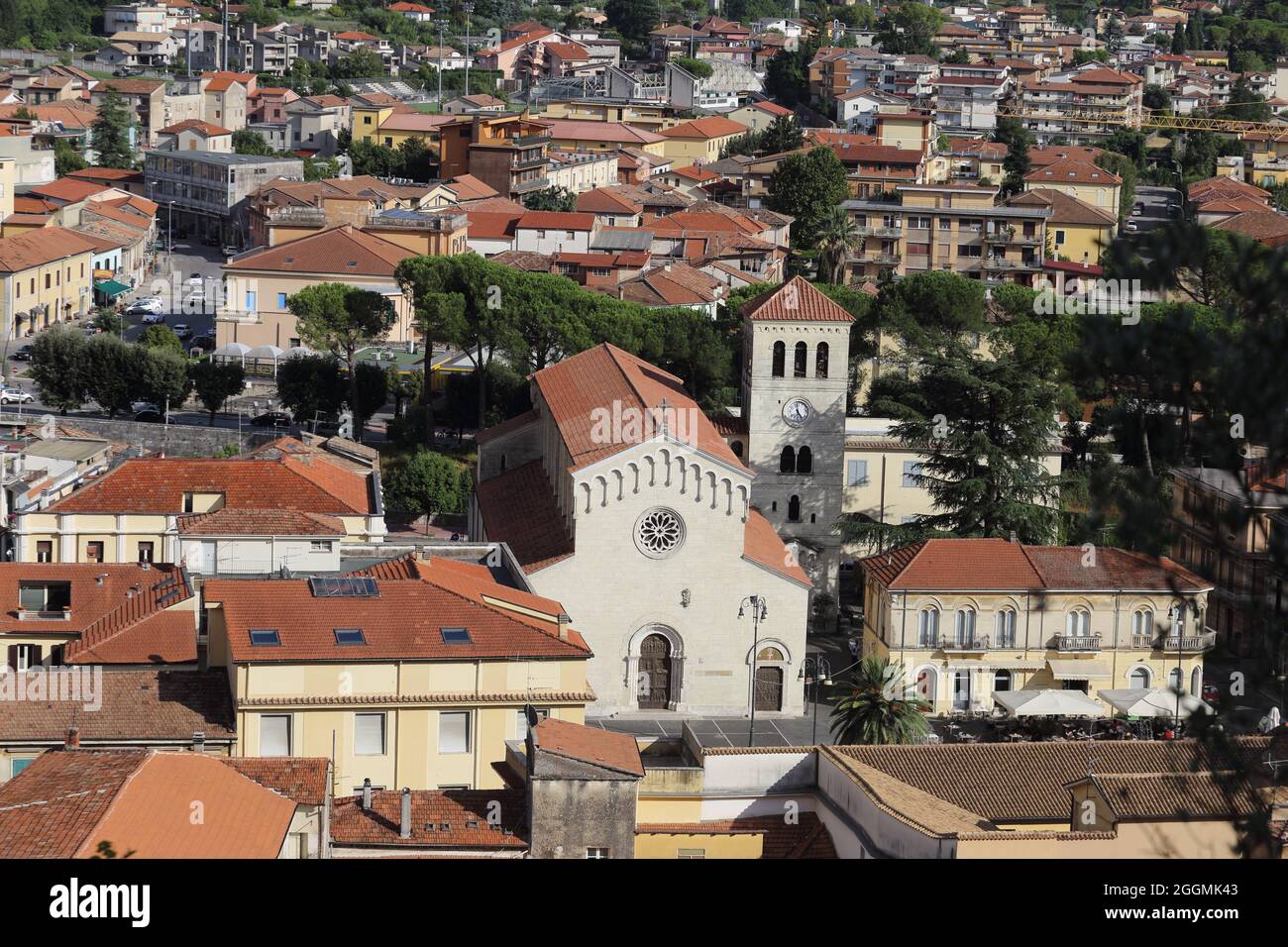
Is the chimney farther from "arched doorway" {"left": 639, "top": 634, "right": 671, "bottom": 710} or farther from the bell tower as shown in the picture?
the bell tower

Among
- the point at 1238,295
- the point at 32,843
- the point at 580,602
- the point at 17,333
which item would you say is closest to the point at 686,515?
the point at 580,602

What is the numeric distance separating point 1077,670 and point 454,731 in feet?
46.4

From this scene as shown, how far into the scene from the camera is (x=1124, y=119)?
138875 mm

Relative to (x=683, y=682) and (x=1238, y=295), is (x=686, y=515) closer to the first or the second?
(x=683, y=682)

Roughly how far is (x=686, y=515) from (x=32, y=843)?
827 inches

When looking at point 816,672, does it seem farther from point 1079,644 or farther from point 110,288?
point 110,288

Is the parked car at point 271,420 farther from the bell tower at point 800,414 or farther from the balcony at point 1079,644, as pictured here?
the balcony at point 1079,644

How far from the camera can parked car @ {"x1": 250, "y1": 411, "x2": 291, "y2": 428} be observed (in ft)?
194

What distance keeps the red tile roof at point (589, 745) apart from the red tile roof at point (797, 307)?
20191 mm

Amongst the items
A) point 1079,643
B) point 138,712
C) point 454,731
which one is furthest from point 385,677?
point 1079,643

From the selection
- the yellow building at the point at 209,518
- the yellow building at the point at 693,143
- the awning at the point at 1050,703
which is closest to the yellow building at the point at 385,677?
the yellow building at the point at 209,518

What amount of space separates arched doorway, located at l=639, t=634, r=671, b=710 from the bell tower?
6.89 metres

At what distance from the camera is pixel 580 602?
38000mm

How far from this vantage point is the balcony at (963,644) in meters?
38.8
